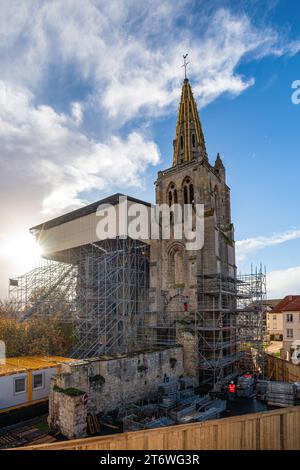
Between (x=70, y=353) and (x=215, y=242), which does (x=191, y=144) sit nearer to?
(x=215, y=242)

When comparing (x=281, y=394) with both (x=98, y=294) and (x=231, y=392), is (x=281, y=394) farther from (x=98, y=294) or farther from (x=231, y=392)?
(x=98, y=294)

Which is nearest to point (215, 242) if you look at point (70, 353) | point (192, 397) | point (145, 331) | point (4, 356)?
point (145, 331)

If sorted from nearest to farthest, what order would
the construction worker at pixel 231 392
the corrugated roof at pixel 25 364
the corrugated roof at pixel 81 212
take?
the corrugated roof at pixel 25 364 < the construction worker at pixel 231 392 < the corrugated roof at pixel 81 212

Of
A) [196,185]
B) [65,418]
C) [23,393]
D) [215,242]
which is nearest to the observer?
[65,418]

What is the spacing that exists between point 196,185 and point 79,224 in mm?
11890

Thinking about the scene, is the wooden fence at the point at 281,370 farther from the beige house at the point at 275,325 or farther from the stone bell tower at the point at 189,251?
the beige house at the point at 275,325

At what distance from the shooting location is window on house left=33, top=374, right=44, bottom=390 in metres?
15.6

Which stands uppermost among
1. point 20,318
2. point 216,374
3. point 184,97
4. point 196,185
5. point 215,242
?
point 184,97

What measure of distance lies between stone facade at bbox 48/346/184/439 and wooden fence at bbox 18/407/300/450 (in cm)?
646

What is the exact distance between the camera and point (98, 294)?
25.6 meters

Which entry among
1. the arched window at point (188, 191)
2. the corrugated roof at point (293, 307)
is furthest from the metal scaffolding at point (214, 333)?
the corrugated roof at point (293, 307)

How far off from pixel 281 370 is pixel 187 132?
78.4 ft

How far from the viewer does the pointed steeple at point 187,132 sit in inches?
1307

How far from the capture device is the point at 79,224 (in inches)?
1228
